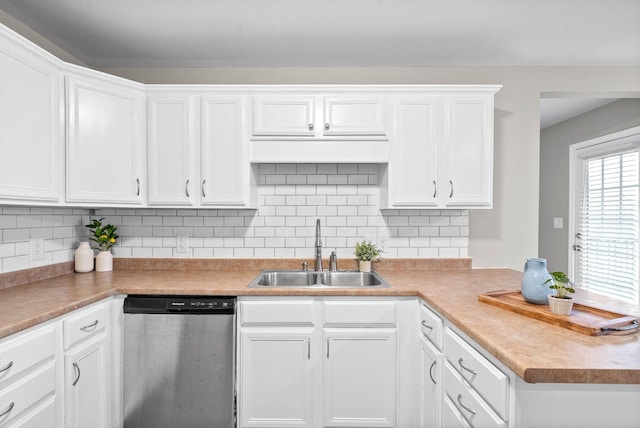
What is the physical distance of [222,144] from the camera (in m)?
2.37

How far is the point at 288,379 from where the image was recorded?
203cm

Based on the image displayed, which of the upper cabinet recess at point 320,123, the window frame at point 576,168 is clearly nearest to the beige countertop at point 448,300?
the upper cabinet recess at point 320,123

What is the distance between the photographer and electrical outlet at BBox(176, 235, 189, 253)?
268cm

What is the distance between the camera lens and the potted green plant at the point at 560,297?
53.3 inches

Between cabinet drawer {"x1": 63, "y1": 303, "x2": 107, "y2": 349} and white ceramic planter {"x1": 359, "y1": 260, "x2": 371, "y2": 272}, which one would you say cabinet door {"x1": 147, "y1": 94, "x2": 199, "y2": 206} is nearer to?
cabinet drawer {"x1": 63, "y1": 303, "x2": 107, "y2": 349}

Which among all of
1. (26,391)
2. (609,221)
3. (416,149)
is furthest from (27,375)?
(609,221)

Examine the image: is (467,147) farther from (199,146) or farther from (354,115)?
(199,146)

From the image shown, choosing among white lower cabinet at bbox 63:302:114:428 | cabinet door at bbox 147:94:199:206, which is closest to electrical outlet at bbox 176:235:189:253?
cabinet door at bbox 147:94:199:206

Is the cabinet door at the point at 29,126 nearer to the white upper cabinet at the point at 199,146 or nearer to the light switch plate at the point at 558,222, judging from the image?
the white upper cabinet at the point at 199,146

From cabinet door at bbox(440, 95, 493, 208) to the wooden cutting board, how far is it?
95 cm

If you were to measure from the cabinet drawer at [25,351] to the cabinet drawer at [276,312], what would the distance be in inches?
34.9

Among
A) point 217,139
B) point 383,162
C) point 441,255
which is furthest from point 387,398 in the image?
point 217,139

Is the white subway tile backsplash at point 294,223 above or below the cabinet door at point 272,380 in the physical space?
above

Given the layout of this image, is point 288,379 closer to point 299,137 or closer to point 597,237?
point 299,137
